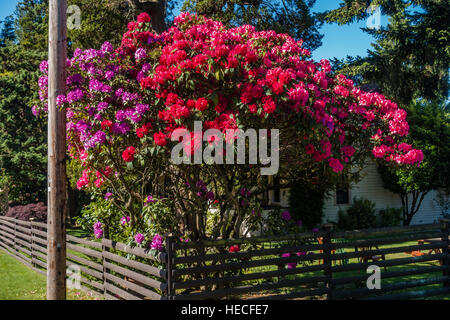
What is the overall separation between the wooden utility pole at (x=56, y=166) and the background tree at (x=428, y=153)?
482 inches

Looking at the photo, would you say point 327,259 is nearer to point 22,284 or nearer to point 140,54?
point 140,54

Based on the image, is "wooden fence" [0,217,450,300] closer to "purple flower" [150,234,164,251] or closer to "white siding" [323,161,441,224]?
"purple flower" [150,234,164,251]

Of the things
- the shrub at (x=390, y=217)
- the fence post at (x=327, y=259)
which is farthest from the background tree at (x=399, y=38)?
the fence post at (x=327, y=259)

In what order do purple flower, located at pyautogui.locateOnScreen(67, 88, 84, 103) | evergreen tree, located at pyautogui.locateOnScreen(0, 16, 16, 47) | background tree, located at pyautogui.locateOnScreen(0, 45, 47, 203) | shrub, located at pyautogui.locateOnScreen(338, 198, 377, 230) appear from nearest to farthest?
purple flower, located at pyautogui.locateOnScreen(67, 88, 84, 103)
shrub, located at pyautogui.locateOnScreen(338, 198, 377, 230)
background tree, located at pyautogui.locateOnScreen(0, 45, 47, 203)
evergreen tree, located at pyautogui.locateOnScreen(0, 16, 16, 47)

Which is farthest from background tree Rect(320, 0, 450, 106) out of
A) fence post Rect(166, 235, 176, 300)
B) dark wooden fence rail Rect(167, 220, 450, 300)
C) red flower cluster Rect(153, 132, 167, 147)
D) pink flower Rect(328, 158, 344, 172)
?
fence post Rect(166, 235, 176, 300)

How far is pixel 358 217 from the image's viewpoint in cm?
1658

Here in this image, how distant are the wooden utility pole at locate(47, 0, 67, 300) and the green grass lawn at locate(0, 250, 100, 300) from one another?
235cm

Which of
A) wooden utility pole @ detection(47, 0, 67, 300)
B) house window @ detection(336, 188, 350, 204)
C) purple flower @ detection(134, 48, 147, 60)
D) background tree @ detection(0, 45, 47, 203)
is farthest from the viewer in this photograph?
background tree @ detection(0, 45, 47, 203)

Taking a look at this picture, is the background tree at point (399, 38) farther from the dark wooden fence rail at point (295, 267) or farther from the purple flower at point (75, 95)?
the purple flower at point (75, 95)

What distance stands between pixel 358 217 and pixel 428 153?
135 inches

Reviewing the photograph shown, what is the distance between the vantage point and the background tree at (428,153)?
15.5 metres

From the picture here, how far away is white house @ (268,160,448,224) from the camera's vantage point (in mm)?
16672
